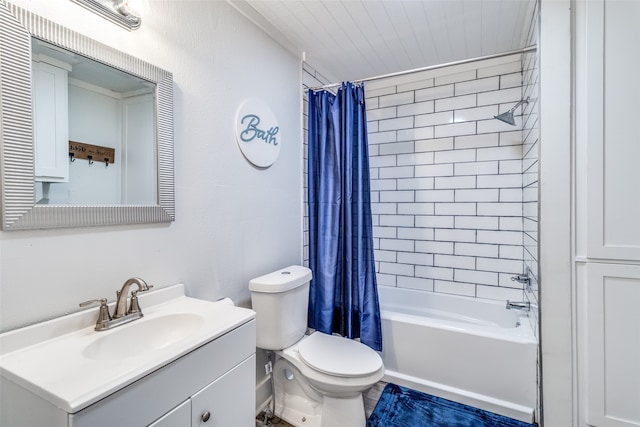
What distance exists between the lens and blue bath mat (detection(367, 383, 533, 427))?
1640 millimetres

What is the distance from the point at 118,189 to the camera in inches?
43.4

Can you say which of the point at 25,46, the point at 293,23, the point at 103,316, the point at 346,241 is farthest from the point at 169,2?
the point at 346,241

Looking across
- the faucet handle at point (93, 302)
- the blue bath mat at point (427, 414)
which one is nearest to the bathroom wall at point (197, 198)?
the faucet handle at point (93, 302)

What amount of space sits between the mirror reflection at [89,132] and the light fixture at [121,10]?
0.17 m

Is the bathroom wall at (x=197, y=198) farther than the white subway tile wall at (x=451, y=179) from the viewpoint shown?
No

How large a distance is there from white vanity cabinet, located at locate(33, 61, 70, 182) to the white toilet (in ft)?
3.22

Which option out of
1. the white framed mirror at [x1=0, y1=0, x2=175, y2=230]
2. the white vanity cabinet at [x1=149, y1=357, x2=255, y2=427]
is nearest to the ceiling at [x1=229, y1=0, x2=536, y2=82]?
the white framed mirror at [x1=0, y1=0, x2=175, y2=230]

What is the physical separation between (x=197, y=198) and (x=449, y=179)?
200 centimetres

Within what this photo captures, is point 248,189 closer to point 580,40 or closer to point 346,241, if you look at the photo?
point 346,241

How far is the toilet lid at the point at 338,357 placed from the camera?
1441 mm

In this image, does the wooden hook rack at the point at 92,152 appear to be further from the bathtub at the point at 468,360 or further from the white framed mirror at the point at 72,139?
the bathtub at the point at 468,360

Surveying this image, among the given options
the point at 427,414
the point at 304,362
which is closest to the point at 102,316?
the point at 304,362

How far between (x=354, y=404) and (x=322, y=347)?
0.32 m

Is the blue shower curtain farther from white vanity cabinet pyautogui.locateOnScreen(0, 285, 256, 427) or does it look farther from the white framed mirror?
the white framed mirror
